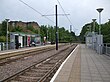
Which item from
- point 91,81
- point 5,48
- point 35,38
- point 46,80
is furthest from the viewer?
point 35,38

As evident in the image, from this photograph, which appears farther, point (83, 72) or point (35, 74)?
point (35, 74)

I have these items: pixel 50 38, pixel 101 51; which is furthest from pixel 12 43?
pixel 50 38

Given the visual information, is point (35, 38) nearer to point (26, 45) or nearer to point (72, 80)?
point (26, 45)

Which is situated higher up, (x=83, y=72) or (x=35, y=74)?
(x=83, y=72)

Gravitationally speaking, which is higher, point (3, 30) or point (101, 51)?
point (3, 30)

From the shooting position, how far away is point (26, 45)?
2083 inches

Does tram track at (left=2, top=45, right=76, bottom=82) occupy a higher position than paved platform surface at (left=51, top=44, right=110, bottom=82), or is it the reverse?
paved platform surface at (left=51, top=44, right=110, bottom=82)

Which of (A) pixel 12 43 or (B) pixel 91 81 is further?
(A) pixel 12 43

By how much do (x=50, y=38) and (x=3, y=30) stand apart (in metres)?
39.4

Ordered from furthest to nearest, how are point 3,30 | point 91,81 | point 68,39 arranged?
point 68,39
point 3,30
point 91,81

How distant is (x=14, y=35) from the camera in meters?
41.8

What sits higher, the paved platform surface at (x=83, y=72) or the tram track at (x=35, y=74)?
the paved platform surface at (x=83, y=72)

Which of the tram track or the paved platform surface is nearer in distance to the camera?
the paved platform surface

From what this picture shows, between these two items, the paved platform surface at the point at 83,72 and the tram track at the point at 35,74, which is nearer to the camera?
the paved platform surface at the point at 83,72
